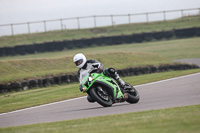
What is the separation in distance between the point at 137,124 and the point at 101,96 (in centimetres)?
289

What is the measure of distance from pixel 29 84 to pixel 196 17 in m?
32.0

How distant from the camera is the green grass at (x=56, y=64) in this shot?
18031 mm

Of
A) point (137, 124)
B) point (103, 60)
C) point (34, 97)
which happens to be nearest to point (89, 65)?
point (137, 124)

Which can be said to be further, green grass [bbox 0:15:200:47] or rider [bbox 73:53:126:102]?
green grass [bbox 0:15:200:47]

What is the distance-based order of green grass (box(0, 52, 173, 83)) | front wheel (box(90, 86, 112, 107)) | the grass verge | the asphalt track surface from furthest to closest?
1. the grass verge
2. green grass (box(0, 52, 173, 83))
3. front wheel (box(90, 86, 112, 107))
4. the asphalt track surface

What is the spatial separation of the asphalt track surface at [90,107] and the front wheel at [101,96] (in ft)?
0.50

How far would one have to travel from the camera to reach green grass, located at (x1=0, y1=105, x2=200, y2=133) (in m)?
5.95

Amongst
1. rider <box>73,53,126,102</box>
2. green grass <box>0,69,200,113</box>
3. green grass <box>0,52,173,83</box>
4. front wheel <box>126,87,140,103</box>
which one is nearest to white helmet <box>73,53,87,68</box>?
rider <box>73,53,126,102</box>

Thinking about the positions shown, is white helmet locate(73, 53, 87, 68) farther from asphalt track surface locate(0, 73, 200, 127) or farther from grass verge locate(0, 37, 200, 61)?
grass verge locate(0, 37, 200, 61)

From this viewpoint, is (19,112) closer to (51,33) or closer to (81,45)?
(81,45)

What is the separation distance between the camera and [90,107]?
10.4m

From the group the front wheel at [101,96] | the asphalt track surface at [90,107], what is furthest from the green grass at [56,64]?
the front wheel at [101,96]

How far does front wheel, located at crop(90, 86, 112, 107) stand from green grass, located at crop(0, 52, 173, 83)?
7.89 m

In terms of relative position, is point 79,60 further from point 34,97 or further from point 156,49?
point 156,49
